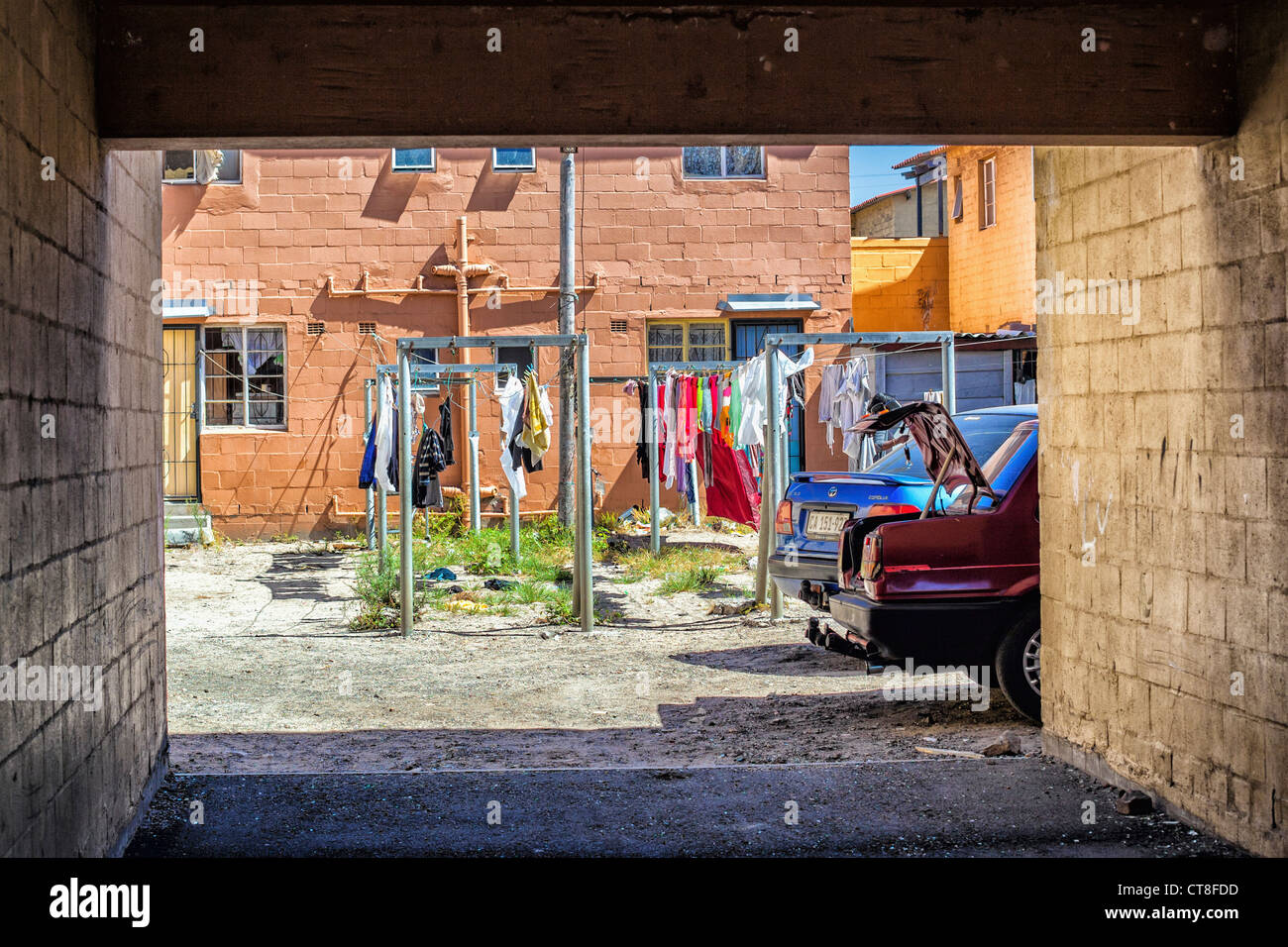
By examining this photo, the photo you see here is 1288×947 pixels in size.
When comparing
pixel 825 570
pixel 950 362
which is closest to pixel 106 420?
pixel 825 570

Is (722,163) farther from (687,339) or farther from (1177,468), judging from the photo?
(1177,468)

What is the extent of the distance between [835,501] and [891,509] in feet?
1.97

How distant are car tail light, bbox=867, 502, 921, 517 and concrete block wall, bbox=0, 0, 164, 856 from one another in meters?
4.44

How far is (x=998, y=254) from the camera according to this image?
18.7 meters

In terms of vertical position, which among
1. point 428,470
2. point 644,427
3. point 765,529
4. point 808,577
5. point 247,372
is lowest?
point 808,577

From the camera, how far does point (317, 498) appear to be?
17.0 m

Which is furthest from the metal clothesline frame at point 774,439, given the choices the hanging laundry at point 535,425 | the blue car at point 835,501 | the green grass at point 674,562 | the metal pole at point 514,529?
the metal pole at point 514,529

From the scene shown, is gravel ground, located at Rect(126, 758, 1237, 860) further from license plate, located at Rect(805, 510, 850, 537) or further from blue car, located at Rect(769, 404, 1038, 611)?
license plate, located at Rect(805, 510, 850, 537)

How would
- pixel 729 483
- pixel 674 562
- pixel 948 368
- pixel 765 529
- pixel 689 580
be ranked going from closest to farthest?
pixel 948 368
pixel 765 529
pixel 689 580
pixel 729 483
pixel 674 562

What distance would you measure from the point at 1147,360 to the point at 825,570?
3.58m

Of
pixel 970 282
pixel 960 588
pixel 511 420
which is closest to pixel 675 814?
pixel 960 588

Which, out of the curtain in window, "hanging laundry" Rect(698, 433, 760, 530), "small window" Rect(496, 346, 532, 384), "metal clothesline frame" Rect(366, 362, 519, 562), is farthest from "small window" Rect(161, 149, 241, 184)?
"hanging laundry" Rect(698, 433, 760, 530)

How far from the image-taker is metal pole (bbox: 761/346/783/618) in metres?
10.9
